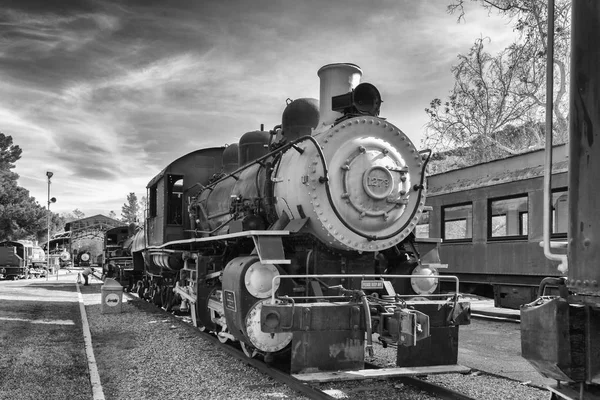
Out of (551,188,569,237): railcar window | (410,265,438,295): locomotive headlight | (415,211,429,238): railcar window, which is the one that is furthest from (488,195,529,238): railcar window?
(410,265,438,295): locomotive headlight

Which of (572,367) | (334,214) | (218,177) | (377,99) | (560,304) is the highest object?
(377,99)

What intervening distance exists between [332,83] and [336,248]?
224cm

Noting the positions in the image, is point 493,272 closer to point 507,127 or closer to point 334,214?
point 334,214

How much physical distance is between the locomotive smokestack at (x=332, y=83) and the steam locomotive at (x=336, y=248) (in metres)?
0.01

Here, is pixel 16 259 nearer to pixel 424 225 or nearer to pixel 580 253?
pixel 424 225

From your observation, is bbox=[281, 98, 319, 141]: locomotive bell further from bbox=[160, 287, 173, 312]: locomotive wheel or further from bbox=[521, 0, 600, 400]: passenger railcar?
bbox=[160, 287, 173, 312]: locomotive wheel

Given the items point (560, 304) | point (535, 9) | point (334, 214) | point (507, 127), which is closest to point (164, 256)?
point (334, 214)

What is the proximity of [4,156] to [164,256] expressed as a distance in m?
32.6

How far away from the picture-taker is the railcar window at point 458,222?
1256 cm

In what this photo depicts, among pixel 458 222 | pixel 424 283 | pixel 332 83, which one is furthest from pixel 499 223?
pixel 332 83

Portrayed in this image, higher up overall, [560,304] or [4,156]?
Answer: [4,156]

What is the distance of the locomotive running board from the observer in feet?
16.7

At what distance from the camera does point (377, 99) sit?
6.60m

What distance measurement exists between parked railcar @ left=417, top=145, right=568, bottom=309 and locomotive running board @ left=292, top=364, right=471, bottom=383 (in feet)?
15.6
